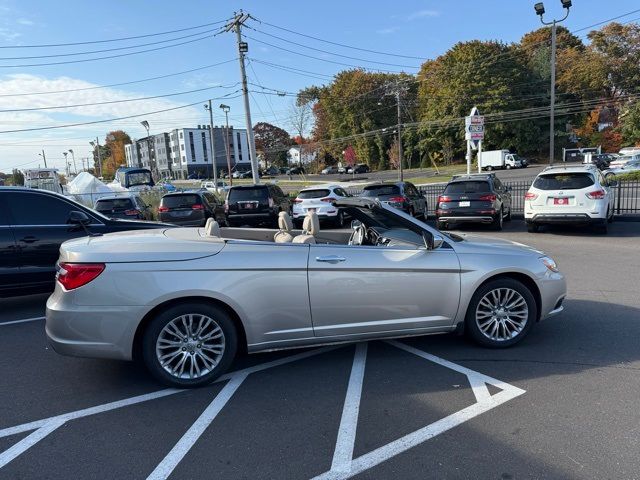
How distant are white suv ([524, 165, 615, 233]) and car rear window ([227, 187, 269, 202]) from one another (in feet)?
25.9

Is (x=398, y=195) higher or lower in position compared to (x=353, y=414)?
higher

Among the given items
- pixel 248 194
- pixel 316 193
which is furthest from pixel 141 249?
pixel 316 193

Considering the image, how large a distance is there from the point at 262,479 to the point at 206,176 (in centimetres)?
11904

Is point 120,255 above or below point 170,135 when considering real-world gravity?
below

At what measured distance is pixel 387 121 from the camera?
8450 centimetres

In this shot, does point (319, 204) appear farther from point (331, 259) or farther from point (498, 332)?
point (331, 259)

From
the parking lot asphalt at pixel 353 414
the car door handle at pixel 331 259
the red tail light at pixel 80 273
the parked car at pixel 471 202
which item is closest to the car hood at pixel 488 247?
the parking lot asphalt at pixel 353 414

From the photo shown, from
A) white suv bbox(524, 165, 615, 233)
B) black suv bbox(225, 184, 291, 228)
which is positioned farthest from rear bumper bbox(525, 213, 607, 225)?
black suv bbox(225, 184, 291, 228)

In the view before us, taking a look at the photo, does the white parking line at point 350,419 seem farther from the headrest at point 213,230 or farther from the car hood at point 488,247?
the headrest at point 213,230

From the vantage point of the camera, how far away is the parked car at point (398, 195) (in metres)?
15.0

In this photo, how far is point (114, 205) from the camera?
51.1 feet

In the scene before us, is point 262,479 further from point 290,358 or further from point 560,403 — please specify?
point 560,403

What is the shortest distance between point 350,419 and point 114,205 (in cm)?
1418

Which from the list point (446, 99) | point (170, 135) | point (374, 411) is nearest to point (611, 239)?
point (374, 411)
